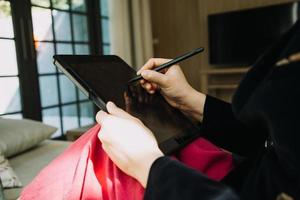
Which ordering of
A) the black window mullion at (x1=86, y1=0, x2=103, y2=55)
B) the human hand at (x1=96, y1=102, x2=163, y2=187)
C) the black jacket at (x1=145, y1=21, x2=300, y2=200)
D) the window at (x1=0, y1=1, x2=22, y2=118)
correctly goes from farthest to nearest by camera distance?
the black window mullion at (x1=86, y1=0, x2=103, y2=55), the window at (x1=0, y1=1, x2=22, y2=118), the human hand at (x1=96, y1=102, x2=163, y2=187), the black jacket at (x1=145, y1=21, x2=300, y2=200)

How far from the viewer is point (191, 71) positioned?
3.27 metres

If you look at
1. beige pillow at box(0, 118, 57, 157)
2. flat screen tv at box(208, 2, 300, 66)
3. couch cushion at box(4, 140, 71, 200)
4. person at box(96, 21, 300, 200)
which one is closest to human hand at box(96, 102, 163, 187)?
person at box(96, 21, 300, 200)

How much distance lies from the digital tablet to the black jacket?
0.40ft

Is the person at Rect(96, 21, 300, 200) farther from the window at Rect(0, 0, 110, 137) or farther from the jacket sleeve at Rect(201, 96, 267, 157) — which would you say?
the window at Rect(0, 0, 110, 137)

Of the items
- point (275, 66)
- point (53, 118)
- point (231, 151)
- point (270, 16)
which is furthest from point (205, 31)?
point (275, 66)

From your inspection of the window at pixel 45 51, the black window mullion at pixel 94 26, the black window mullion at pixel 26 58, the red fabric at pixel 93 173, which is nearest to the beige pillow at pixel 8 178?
the red fabric at pixel 93 173

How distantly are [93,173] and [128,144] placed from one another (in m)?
0.07

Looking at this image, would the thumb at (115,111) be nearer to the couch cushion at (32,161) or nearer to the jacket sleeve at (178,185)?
the jacket sleeve at (178,185)

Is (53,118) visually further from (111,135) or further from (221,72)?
(111,135)

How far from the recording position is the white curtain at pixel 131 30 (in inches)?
97.3

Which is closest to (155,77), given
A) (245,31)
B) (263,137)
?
(263,137)

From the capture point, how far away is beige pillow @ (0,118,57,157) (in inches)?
43.6

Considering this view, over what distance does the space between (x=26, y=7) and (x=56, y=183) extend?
170cm

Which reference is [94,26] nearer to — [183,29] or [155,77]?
[183,29]
